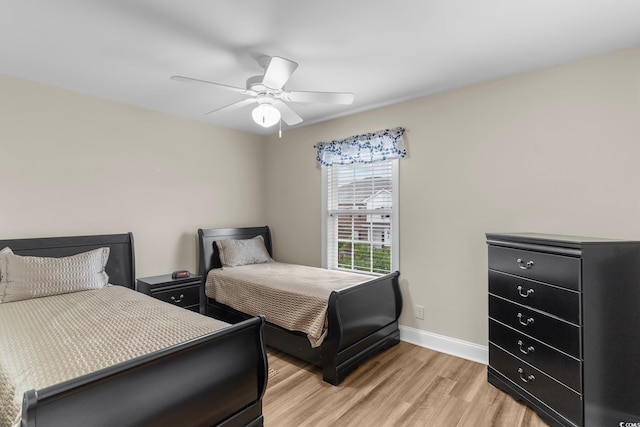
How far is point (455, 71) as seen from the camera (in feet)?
8.60

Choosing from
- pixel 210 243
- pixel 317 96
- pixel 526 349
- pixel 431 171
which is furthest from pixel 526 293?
pixel 210 243

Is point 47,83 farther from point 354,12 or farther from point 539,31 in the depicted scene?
point 539,31

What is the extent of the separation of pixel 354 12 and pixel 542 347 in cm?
239

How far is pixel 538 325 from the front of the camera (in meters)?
2.08

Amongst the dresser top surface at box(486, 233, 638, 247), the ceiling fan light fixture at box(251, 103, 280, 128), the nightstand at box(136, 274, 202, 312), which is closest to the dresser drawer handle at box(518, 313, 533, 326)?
the dresser top surface at box(486, 233, 638, 247)

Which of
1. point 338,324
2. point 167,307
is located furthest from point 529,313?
point 167,307

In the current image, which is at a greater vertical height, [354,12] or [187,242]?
[354,12]

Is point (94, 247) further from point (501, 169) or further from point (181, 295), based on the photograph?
point (501, 169)

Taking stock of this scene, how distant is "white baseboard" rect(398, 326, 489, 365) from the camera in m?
2.85

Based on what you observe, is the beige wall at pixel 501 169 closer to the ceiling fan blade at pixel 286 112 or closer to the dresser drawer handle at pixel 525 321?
the dresser drawer handle at pixel 525 321

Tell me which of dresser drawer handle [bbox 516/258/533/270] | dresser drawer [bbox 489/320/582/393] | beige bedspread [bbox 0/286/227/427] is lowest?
dresser drawer [bbox 489/320/582/393]

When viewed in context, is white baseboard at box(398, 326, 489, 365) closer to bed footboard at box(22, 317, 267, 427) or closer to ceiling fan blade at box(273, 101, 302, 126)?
bed footboard at box(22, 317, 267, 427)

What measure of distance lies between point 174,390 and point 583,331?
220 centimetres

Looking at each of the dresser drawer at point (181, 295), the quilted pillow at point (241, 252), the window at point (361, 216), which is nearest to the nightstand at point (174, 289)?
the dresser drawer at point (181, 295)
